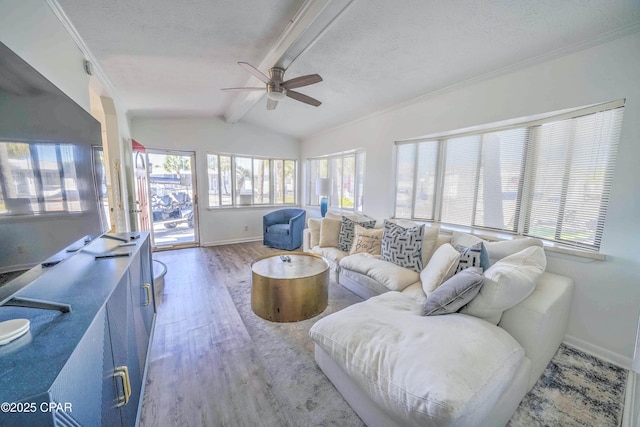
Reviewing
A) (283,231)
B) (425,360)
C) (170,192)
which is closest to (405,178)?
(283,231)

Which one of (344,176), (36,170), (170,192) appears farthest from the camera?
(170,192)

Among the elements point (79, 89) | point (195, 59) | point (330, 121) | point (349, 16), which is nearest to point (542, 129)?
point (349, 16)

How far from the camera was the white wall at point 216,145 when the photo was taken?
4.59 m

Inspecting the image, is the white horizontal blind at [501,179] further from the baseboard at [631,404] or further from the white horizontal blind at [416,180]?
the baseboard at [631,404]

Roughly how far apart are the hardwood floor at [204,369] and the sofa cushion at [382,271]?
4.23ft

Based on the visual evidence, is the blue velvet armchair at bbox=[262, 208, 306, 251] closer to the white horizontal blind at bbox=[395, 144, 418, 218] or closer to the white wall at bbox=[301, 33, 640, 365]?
the white horizontal blind at bbox=[395, 144, 418, 218]

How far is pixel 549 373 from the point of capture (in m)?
1.79

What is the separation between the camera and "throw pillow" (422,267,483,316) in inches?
59.9

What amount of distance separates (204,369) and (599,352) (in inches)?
122

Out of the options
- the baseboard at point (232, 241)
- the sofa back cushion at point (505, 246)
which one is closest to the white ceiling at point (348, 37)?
the sofa back cushion at point (505, 246)

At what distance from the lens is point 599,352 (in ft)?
6.43

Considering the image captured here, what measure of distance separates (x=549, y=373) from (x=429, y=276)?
1.02m

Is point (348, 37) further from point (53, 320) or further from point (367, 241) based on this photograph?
point (53, 320)

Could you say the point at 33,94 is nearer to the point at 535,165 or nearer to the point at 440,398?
the point at 440,398
